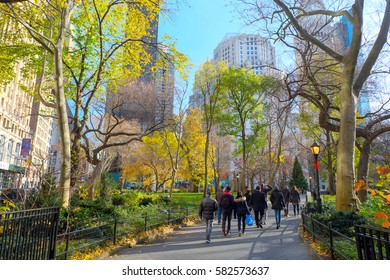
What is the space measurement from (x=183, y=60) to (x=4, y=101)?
43.4m

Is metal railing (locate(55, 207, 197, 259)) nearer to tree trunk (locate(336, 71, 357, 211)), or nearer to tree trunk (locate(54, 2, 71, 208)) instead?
tree trunk (locate(54, 2, 71, 208))

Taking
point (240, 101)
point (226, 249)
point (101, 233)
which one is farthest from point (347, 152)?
point (240, 101)

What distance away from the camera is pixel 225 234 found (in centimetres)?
988

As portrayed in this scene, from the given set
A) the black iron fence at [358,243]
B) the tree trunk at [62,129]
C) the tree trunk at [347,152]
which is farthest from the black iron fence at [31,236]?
the tree trunk at [347,152]

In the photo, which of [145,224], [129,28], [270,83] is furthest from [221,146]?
[145,224]

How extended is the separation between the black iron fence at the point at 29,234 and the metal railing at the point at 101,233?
28 centimetres

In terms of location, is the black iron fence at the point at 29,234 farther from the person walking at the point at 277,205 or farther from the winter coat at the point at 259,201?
the person walking at the point at 277,205

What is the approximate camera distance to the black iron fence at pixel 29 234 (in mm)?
4398

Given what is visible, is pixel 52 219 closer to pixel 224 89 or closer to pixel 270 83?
pixel 270 83

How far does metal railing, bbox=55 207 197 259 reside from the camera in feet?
20.5

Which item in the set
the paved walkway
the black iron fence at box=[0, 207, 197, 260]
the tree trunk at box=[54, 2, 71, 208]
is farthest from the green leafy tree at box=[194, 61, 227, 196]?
the black iron fence at box=[0, 207, 197, 260]

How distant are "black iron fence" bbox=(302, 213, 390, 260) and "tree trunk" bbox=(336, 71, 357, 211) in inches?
61.1

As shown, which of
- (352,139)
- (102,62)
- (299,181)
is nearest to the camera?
(352,139)
